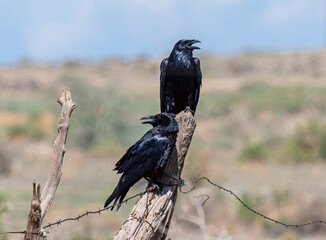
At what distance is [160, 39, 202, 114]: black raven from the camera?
9.54 meters

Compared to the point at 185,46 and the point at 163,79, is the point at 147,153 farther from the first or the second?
the point at 163,79

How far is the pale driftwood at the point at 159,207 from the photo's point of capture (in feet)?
18.9

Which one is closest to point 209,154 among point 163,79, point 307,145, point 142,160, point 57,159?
point 307,145

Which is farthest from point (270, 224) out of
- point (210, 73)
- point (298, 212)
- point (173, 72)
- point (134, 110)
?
point (210, 73)

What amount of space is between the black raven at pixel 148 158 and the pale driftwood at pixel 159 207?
9 cm

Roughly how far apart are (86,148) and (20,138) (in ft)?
10.4

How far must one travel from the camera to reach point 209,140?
33219 mm

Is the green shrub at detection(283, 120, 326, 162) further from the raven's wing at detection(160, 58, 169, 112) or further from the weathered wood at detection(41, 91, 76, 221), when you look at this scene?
the weathered wood at detection(41, 91, 76, 221)

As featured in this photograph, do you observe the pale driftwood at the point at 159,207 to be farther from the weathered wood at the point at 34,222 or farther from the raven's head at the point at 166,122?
the weathered wood at the point at 34,222

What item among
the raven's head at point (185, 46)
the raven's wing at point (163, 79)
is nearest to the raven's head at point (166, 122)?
the raven's head at point (185, 46)

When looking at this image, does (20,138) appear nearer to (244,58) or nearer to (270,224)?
(270,224)

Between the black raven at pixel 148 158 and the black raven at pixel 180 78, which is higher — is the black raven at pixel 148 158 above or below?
below

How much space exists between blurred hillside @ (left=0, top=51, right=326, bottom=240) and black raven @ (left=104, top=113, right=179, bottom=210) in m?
1.40

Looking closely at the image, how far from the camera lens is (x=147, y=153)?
630cm
